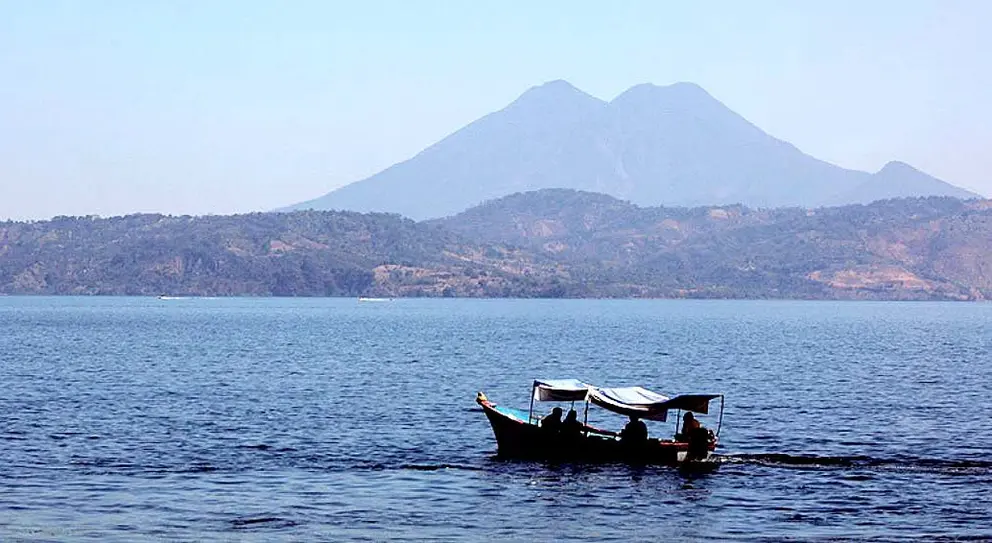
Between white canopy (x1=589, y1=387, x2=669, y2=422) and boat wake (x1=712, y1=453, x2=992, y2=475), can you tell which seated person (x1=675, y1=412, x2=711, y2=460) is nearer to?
white canopy (x1=589, y1=387, x2=669, y2=422)

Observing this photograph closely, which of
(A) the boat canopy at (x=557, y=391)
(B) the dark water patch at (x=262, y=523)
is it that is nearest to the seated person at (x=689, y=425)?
(A) the boat canopy at (x=557, y=391)

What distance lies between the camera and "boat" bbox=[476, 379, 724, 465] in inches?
1949

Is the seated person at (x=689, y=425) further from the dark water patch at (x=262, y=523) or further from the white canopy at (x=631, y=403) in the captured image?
the dark water patch at (x=262, y=523)

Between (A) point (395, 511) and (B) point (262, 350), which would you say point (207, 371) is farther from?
(A) point (395, 511)

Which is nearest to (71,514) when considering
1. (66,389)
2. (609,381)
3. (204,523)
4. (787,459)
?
(204,523)

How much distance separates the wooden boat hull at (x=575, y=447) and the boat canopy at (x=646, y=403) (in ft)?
3.70

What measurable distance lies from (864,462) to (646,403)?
889 centimetres

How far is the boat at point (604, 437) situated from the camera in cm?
4950

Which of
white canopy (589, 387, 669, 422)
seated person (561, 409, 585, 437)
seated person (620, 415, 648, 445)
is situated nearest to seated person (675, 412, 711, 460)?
white canopy (589, 387, 669, 422)

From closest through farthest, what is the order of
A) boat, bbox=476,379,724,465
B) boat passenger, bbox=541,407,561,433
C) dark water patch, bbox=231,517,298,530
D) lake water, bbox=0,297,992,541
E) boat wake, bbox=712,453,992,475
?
dark water patch, bbox=231,517,298,530 < lake water, bbox=0,297,992,541 < boat wake, bbox=712,453,992,475 < boat, bbox=476,379,724,465 < boat passenger, bbox=541,407,561,433

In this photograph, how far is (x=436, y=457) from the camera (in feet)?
168

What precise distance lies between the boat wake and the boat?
6.27 feet

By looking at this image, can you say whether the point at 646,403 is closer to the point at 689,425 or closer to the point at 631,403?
the point at 631,403

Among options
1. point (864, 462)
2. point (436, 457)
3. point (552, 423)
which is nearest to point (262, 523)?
point (436, 457)
